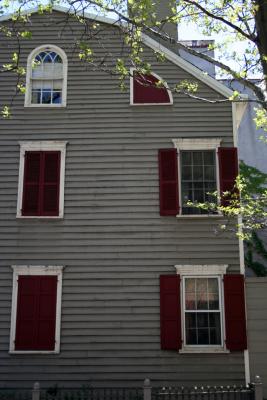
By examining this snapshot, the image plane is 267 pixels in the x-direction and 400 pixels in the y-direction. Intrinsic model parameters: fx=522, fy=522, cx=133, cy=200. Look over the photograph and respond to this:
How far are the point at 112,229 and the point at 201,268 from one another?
2412mm

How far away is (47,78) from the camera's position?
47.0ft

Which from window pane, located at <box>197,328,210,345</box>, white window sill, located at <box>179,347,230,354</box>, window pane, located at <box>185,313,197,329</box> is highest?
window pane, located at <box>185,313,197,329</box>

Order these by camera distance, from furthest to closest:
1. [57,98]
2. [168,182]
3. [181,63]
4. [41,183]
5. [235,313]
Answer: [57,98], [181,63], [41,183], [168,182], [235,313]

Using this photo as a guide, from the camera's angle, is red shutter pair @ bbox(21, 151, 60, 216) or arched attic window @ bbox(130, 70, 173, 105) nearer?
red shutter pair @ bbox(21, 151, 60, 216)

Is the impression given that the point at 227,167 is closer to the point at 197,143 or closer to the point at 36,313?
the point at 197,143

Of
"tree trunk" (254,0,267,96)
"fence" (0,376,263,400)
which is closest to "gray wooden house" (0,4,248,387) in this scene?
"fence" (0,376,263,400)

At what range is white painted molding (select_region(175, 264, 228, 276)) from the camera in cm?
1275

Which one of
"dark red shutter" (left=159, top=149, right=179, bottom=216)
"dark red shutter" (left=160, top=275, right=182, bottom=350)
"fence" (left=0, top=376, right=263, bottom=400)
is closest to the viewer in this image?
"fence" (left=0, top=376, right=263, bottom=400)

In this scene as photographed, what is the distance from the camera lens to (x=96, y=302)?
41.7ft

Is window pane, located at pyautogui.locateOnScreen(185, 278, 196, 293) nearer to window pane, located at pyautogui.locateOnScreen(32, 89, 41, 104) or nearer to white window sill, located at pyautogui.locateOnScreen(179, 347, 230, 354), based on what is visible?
white window sill, located at pyautogui.locateOnScreen(179, 347, 230, 354)

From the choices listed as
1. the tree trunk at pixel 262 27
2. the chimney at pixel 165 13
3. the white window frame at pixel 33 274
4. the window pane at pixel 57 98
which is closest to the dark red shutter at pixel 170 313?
the white window frame at pixel 33 274

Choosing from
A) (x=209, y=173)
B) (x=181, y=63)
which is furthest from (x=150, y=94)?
(x=209, y=173)

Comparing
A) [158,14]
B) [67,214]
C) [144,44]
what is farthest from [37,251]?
[158,14]

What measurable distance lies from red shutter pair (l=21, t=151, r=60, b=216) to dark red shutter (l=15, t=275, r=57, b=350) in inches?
67.9
